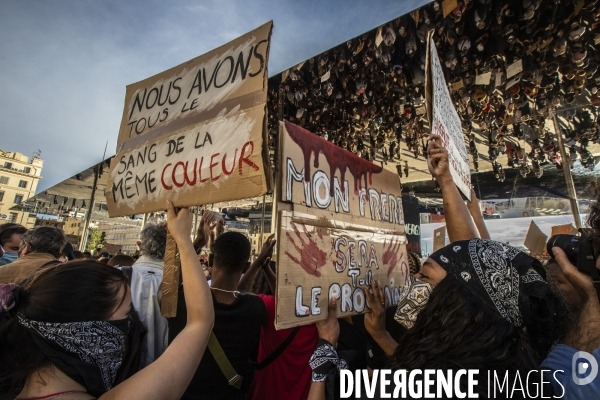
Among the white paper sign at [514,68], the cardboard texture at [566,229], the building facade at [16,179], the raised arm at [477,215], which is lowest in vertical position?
the raised arm at [477,215]

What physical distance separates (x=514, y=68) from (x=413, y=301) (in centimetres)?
395

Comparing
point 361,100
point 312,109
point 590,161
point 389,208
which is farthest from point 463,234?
point 590,161

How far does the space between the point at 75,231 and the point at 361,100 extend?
150 feet

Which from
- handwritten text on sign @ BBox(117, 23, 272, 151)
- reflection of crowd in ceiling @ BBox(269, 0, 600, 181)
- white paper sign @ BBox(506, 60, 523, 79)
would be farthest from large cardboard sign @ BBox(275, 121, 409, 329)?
white paper sign @ BBox(506, 60, 523, 79)

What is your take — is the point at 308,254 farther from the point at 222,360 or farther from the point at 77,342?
the point at 77,342

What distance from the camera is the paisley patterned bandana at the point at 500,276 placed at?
3.44ft

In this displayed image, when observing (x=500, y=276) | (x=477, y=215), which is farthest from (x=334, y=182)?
(x=477, y=215)

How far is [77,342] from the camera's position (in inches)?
37.5

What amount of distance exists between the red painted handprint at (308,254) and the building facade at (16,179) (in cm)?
6888

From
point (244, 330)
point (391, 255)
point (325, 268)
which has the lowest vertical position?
point (244, 330)

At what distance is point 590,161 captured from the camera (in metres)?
6.17

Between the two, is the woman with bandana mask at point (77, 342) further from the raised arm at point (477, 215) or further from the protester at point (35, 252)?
the raised arm at point (477, 215)

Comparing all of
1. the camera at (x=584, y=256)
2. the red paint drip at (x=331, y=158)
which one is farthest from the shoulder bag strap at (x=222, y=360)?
the camera at (x=584, y=256)

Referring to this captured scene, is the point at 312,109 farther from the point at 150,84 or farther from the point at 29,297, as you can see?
the point at 29,297
